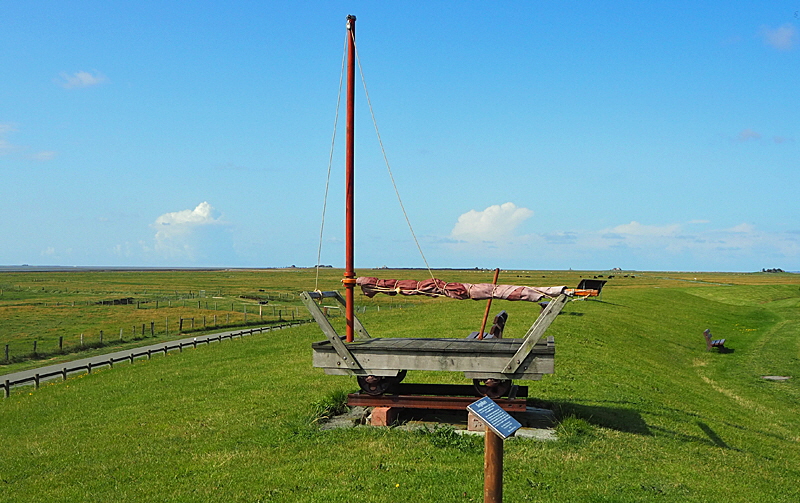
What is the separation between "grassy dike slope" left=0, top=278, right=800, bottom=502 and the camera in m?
8.75

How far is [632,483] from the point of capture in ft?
29.0

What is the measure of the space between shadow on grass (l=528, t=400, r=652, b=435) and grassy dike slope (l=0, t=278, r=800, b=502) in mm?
61

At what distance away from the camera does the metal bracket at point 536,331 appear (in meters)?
9.91

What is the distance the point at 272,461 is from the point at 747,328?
141ft

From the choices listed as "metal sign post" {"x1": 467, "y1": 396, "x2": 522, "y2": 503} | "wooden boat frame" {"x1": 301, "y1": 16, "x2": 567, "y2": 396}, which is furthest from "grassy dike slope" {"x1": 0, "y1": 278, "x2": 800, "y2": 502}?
"metal sign post" {"x1": 467, "y1": 396, "x2": 522, "y2": 503}

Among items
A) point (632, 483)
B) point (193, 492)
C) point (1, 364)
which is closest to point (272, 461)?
point (193, 492)

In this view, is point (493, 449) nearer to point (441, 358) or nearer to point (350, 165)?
point (441, 358)

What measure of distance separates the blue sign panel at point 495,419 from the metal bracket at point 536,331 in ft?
12.6

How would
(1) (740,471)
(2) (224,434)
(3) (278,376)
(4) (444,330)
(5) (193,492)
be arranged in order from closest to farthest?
(5) (193,492) < (1) (740,471) < (2) (224,434) < (3) (278,376) < (4) (444,330)

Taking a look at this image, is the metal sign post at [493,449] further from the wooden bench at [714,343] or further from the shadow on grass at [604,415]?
the wooden bench at [714,343]

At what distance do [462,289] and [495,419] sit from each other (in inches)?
201

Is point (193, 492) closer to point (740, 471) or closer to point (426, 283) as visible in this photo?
point (426, 283)

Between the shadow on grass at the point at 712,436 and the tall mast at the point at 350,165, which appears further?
the shadow on grass at the point at 712,436

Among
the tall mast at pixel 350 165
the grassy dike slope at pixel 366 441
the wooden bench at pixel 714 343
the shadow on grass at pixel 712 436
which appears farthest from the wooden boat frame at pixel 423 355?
the wooden bench at pixel 714 343
